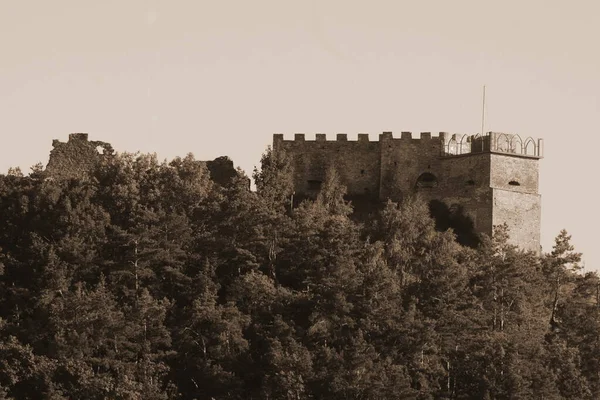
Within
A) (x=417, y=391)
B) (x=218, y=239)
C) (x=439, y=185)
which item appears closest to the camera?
(x=417, y=391)

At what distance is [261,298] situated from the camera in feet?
274

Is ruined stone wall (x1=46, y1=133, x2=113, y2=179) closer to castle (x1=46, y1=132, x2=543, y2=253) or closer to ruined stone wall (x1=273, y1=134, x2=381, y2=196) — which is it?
castle (x1=46, y1=132, x2=543, y2=253)

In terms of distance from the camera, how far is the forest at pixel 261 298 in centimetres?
8019

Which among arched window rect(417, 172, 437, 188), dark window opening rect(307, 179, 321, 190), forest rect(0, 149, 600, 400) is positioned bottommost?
forest rect(0, 149, 600, 400)

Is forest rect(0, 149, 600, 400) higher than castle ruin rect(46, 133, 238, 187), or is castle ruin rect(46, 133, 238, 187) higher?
castle ruin rect(46, 133, 238, 187)

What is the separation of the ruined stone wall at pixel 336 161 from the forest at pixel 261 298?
8.14 feet

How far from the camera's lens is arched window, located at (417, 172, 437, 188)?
9244cm

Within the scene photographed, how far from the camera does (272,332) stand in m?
81.8

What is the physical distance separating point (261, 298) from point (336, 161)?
11.4 m

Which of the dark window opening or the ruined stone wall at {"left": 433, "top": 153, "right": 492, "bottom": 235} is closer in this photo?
the ruined stone wall at {"left": 433, "top": 153, "right": 492, "bottom": 235}

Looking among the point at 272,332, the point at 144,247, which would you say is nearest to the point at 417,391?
the point at 272,332

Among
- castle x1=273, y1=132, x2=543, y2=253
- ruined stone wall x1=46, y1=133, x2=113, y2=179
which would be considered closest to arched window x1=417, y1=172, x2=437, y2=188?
castle x1=273, y1=132, x2=543, y2=253

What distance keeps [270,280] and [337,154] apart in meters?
10.1

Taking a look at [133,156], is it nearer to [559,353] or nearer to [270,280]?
[270,280]
